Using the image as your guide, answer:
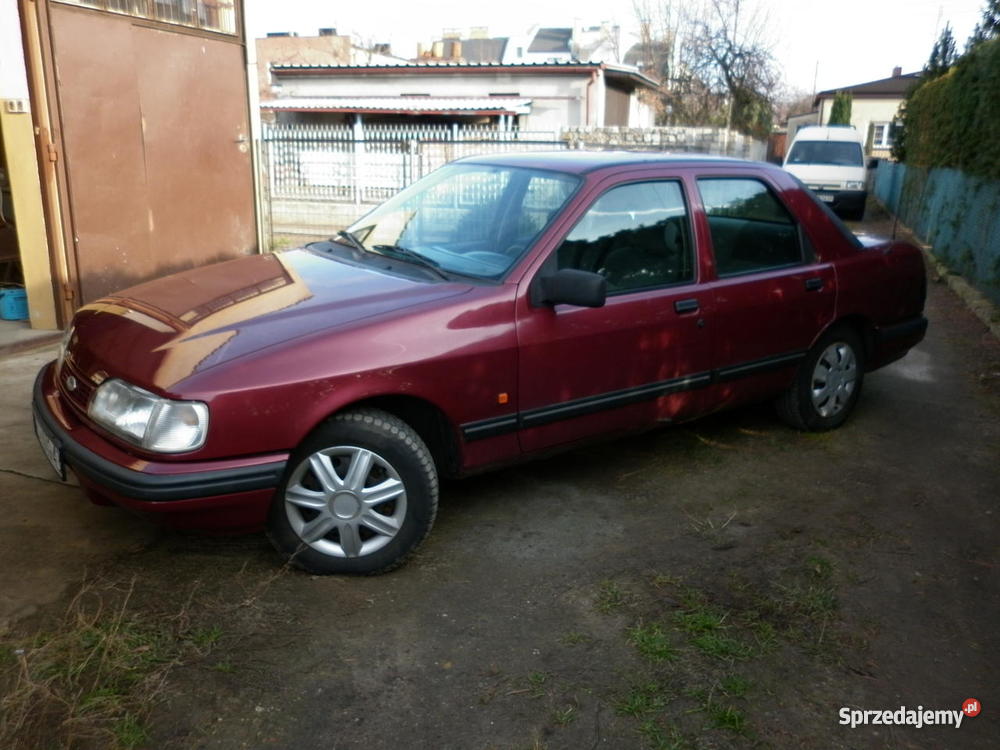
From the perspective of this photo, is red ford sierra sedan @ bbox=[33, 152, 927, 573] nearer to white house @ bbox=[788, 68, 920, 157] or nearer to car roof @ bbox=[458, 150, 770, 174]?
car roof @ bbox=[458, 150, 770, 174]

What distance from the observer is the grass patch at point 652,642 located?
3.17 metres

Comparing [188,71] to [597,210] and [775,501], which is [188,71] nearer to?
[597,210]

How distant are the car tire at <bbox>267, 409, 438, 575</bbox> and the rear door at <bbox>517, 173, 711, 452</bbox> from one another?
0.63m

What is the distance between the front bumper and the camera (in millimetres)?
3172

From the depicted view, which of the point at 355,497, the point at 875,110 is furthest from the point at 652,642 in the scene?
the point at 875,110

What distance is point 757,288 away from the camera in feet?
15.9

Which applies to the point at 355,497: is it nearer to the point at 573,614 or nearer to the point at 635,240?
the point at 573,614

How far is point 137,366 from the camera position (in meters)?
3.35

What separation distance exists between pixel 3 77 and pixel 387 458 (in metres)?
5.18

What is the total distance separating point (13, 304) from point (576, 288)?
5794 millimetres

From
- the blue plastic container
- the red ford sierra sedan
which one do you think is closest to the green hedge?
the red ford sierra sedan

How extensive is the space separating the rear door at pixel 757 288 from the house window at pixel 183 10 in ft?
17.8

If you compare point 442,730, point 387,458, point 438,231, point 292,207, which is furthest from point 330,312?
point 292,207

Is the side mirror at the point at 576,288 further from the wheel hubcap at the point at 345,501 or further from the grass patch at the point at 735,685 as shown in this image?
the grass patch at the point at 735,685
